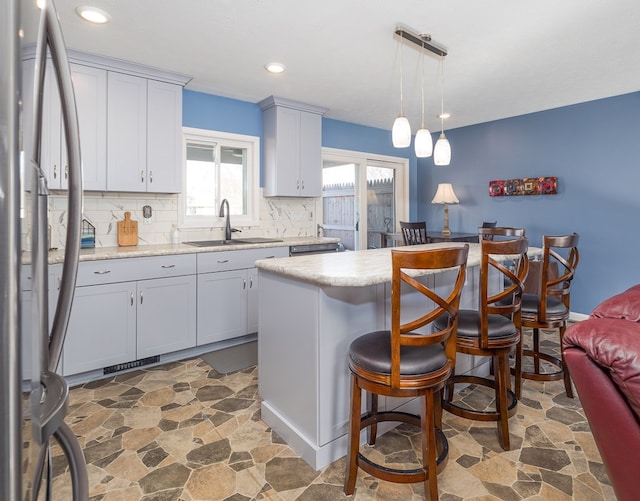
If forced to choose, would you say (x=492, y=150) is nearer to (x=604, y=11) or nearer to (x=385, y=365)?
(x=604, y=11)

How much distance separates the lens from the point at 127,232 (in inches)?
135

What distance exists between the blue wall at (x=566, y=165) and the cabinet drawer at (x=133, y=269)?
5.01 ft

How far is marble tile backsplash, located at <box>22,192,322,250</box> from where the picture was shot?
3.15 metres

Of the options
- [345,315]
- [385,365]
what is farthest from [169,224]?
[385,365]

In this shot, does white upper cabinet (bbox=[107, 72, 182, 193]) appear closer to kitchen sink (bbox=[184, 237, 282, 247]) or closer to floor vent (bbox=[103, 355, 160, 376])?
kitchen sink (bbox=[184, 237, 282, 247])

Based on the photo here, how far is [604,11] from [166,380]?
387cm

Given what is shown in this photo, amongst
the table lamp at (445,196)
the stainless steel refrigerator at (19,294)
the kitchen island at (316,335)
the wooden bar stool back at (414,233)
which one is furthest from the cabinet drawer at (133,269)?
the table lamp at (445,196)

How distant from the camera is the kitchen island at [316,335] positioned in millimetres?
Answer: 1835

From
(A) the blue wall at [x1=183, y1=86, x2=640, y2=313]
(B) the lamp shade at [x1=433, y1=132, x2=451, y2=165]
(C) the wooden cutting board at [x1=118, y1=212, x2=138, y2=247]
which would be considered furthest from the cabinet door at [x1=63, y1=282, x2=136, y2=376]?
(B) the lamp shade at [x1=433, y1=132, x2=451, y2=165]

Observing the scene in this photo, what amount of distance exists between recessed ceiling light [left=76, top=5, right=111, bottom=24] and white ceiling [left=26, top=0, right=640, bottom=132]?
0.05 m

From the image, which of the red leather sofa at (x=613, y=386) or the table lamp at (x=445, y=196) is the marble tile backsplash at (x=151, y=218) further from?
the red leather sofa at (x=613, y=386)

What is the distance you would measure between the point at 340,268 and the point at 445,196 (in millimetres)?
3794

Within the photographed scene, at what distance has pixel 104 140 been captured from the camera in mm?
3080

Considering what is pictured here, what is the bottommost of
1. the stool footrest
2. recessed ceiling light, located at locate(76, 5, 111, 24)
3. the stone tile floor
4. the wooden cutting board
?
the stone tile floor
